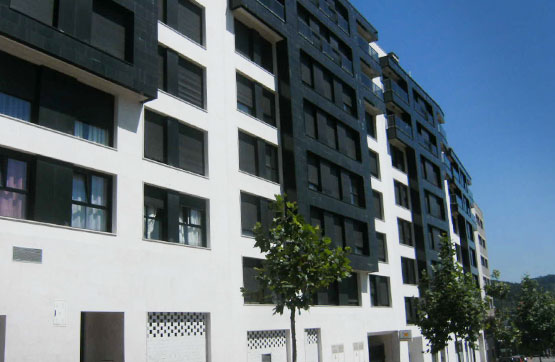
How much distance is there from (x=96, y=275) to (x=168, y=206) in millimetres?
4544

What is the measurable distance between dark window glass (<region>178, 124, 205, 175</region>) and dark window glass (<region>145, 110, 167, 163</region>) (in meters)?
0.96

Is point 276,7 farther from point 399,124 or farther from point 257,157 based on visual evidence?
point 399,124

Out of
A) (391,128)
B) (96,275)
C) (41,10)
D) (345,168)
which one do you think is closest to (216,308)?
(96,275)

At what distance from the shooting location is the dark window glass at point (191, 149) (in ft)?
77.8

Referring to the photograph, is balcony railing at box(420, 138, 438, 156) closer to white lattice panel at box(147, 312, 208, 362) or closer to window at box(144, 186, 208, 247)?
window at box(144, 186, 208, 247)

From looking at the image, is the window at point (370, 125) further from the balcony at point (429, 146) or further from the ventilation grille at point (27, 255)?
the ventilation grille at point (27, 255)

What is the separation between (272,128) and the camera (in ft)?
97.8

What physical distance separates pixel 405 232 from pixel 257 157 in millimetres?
21536

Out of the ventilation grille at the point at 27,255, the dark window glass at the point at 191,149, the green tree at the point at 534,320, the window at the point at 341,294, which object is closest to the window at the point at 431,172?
the green tree at the point at 534,320

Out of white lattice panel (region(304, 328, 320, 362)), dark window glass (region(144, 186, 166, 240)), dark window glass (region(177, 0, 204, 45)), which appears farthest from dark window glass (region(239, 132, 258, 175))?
white lattice panel (region(304, 328, 320, 362))

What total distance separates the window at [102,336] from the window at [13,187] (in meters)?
4.71

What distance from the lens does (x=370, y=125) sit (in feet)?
141

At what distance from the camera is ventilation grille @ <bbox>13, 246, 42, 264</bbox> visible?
632 inches

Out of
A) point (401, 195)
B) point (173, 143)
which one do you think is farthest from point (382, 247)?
point (173, 143)
